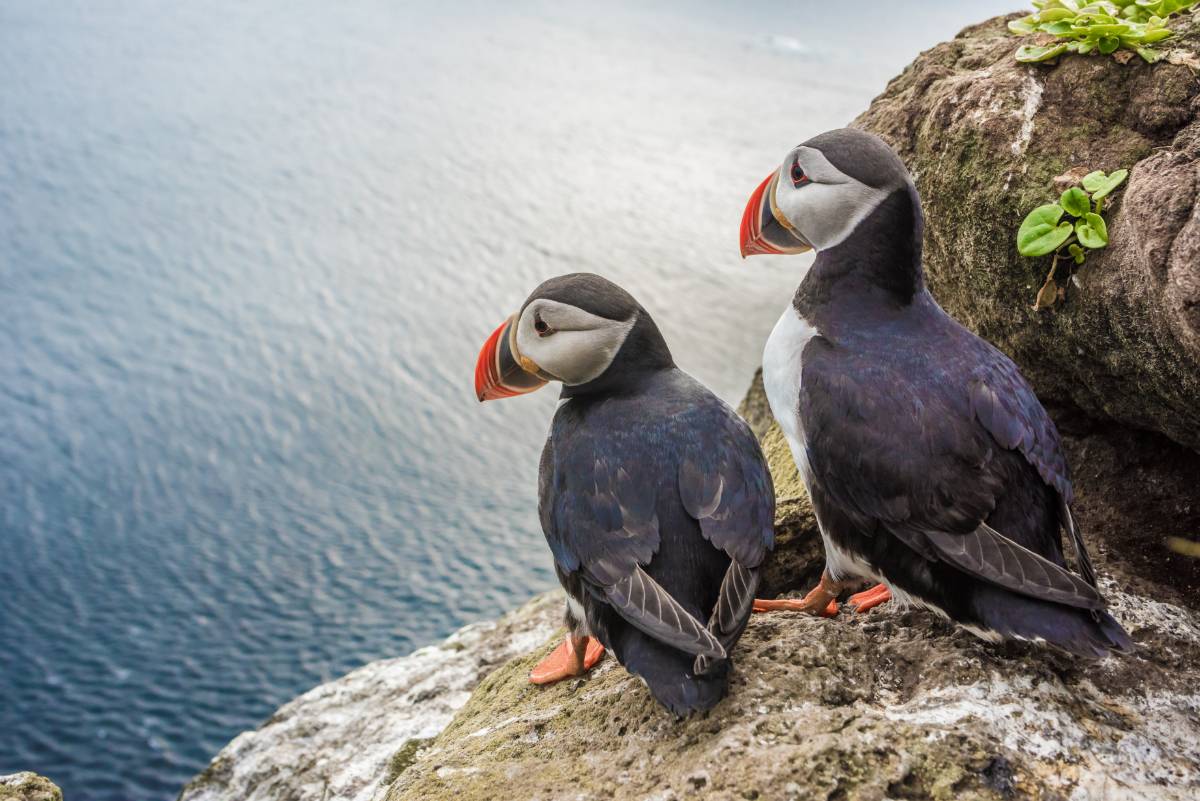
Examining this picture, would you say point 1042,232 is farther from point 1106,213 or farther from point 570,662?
point 570,662

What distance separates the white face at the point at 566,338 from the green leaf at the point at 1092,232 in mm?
945

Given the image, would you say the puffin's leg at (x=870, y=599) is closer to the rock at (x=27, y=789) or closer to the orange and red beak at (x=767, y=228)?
the orange and red beak at (x=767, y=228)

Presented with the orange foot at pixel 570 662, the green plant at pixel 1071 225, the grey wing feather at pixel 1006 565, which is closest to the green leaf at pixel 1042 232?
the green plant at pixel 1071 225

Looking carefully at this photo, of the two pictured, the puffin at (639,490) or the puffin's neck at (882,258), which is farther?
the puffin's neck at (882,258)

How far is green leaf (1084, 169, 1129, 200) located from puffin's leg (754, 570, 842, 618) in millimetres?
965

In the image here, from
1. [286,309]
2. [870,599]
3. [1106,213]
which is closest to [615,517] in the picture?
[870,599]

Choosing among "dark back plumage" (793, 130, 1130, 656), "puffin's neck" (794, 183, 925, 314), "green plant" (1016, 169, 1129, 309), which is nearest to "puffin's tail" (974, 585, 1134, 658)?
"dark back plumage" (793, 130, 1130, 656)

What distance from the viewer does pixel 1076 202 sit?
78.2 inches

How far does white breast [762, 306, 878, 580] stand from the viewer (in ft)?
6.22

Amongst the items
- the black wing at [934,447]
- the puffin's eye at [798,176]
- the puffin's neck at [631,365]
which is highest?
the puffin's eye at [798,176]

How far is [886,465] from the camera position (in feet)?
5.60

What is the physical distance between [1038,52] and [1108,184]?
0.48 m

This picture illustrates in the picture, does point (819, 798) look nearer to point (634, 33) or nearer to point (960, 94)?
point (960, 94)

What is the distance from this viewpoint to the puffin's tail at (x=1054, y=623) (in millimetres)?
1581
